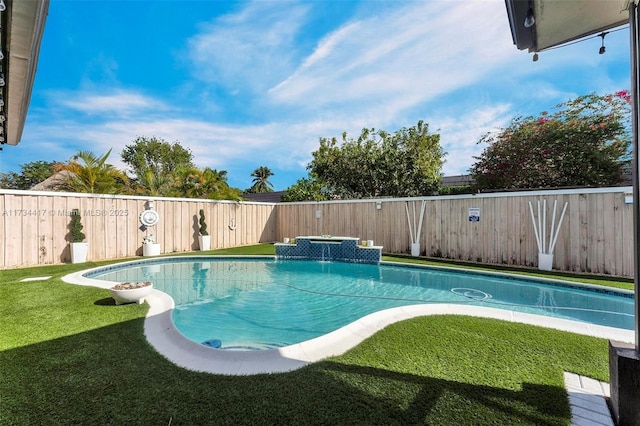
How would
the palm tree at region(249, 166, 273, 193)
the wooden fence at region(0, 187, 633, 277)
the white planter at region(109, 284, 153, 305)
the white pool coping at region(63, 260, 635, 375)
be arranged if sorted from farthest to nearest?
1. the palm tree at region(249, 166, 273, 193)
2. the wooden fence at region(0, 187, 633, 277)
3. the white planter at region(109, 284, 153, 305)
4. the white pool coping at region(63, 260, 635, 375)

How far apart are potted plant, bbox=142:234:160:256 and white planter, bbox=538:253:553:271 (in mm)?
12549

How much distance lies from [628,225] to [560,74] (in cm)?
583

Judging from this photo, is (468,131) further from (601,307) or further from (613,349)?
(613,349)

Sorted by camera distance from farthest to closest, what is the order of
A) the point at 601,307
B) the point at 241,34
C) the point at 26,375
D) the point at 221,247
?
the point at 221,247 < the point at 241,34 < the point at 601,307 < the point at 26,375

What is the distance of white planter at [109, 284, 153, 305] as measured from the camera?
436cm

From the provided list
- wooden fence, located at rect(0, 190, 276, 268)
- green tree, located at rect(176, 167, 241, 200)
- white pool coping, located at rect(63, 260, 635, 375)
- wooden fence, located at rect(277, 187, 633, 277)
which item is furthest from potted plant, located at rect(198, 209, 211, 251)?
Result: white pool coping, located at rect(63, 260, 635, 375)

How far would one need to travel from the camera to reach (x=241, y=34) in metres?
9.13

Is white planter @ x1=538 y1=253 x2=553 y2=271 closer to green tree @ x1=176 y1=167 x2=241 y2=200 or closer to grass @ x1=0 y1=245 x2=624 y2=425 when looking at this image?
grass @ x1=0 y1=245 x2=624 y2=425

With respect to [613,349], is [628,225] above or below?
above

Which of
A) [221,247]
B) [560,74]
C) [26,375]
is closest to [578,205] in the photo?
[560,74]

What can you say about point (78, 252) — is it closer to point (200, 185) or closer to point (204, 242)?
point (204, 242)

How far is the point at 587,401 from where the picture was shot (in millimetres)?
2102

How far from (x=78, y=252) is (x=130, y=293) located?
20.9 feet

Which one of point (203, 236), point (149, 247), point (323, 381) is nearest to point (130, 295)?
point (323, 381)
